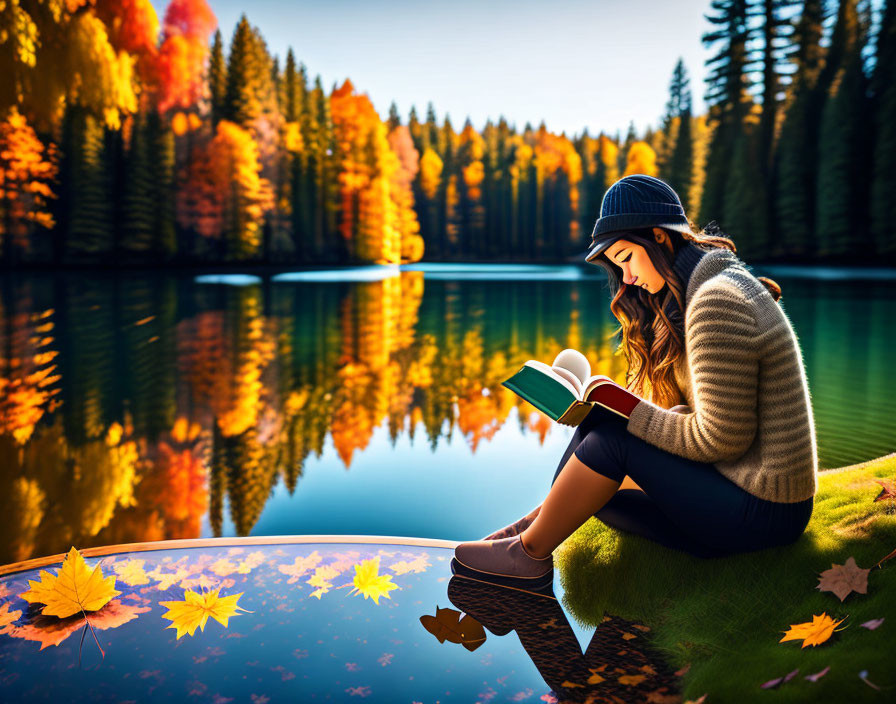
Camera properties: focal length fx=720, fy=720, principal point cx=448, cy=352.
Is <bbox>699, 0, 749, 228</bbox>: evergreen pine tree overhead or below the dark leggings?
overhead

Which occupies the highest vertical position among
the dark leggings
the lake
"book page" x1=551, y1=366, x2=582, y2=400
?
"book page" x1=551, y1=366, x2=582, y2=400

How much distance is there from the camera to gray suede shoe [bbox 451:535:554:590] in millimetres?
2754

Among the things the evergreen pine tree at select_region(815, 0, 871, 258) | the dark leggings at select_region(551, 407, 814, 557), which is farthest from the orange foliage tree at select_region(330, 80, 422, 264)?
the dark leggings at select_region(551, 407, 814, 557)

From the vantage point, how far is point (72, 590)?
267 centimetres

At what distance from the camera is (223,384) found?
328 inches

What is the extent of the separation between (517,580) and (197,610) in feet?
3.93

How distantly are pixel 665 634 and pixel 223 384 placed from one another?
6811 mm

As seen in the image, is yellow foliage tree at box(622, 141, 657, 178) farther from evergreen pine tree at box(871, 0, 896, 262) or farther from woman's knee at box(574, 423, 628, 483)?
woman's knee at box(574, 423, 628, 483)

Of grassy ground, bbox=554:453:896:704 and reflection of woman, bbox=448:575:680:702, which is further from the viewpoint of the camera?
reflection of woman, bbox=448:575:680:702

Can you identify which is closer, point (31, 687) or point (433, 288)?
point (31, 687)

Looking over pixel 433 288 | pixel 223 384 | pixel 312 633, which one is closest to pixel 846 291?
pixel 433 288

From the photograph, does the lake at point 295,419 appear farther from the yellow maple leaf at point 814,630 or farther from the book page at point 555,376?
the yellow maple leaf at point 814,630

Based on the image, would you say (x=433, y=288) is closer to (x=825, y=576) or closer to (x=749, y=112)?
(x=749, y=112)

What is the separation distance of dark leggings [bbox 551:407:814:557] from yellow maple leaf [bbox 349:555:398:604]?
99 centimetres
